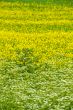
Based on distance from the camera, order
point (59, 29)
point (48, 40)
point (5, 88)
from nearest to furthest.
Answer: point (5, 88), point (48, 40), point (59, 29)

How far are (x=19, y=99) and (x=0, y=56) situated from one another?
13.0m

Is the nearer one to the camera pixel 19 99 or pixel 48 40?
pixel 19 99

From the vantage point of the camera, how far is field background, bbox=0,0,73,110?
23906mm

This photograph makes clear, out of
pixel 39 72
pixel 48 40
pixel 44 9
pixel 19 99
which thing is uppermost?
pixel 19 99

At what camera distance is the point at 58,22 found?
61.3 m

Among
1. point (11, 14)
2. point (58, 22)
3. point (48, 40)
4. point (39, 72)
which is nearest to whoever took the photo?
point (39, 72)

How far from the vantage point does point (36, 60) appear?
35.5 m

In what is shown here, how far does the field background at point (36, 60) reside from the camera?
78.4 feet

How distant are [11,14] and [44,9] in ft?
28.8

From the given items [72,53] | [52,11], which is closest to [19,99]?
[72,53]

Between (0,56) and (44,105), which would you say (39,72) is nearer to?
(0,56)

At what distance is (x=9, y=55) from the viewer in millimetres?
37094

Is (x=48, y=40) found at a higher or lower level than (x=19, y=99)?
lower

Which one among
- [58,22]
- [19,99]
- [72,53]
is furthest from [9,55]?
[58,22]
